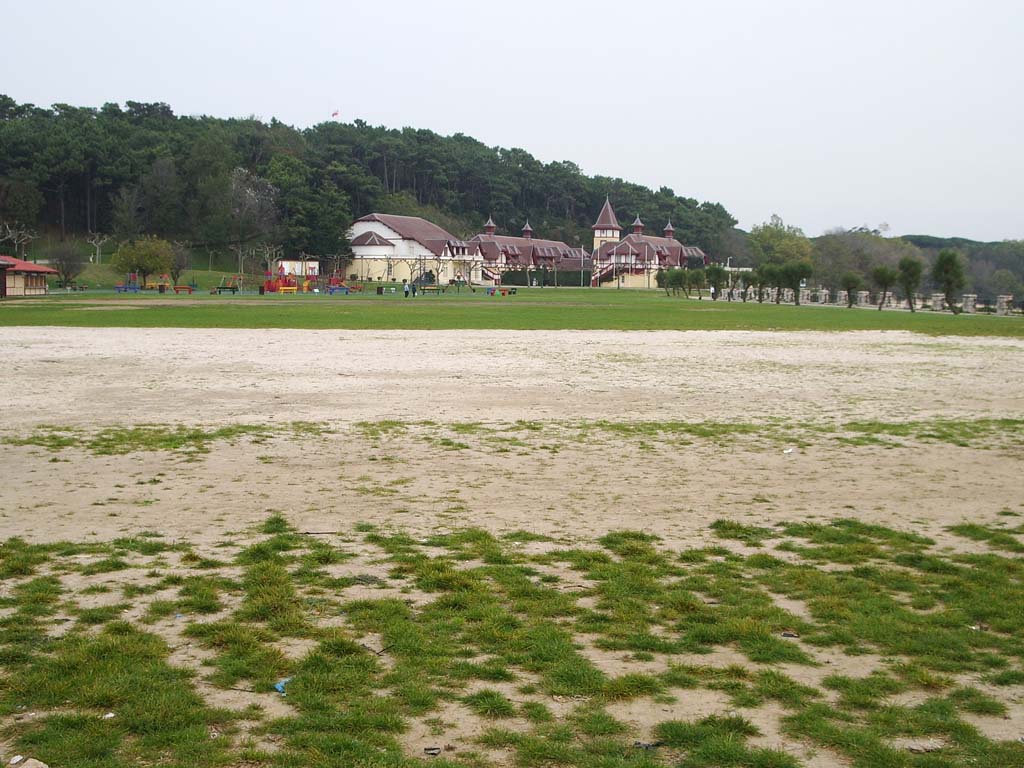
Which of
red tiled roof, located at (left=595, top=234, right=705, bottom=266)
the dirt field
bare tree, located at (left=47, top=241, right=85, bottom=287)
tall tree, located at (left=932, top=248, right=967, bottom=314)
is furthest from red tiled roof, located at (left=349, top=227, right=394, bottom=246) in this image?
the dirt field

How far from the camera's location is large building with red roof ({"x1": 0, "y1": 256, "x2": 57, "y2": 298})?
225 feet

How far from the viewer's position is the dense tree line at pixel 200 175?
350 feet

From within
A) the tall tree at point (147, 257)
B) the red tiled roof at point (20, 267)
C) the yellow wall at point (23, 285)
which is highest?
the tall tree at point (147, 257)

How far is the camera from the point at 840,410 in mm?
15422

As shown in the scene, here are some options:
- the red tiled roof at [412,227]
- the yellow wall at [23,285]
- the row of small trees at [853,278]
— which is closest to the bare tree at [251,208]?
the red tiled roof at [412,227]

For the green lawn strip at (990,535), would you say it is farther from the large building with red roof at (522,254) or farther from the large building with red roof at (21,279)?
the large building with red roof at (522,254)

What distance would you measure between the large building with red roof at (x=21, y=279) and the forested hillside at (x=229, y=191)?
51.8 ft

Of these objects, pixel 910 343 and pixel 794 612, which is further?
pixel 910 343

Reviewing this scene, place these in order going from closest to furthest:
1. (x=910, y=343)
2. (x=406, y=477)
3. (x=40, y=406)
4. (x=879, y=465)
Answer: (x=406, y=477), (x=879, y=465), (x=40, y=406), (x=910, y=343)

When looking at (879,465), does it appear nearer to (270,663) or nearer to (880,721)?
(880,721)

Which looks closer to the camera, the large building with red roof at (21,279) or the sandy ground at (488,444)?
the sandy ground at (488,444)

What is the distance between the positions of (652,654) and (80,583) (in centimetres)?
390

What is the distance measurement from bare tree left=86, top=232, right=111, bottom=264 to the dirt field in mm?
88031

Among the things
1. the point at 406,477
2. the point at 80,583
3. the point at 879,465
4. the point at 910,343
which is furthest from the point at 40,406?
the point at 910,343
